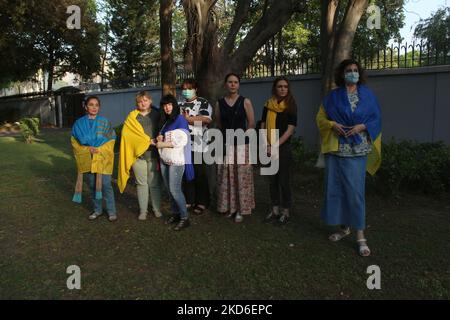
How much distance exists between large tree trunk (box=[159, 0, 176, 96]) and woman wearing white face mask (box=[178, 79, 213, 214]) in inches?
58.6

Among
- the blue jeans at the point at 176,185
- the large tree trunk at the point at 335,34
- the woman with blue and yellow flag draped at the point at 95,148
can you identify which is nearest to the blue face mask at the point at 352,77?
the blue jeans at the point at 176,185

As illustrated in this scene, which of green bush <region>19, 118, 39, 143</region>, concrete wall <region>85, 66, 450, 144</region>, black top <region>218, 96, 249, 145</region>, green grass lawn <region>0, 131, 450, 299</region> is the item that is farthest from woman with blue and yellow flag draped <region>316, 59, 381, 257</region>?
green bush <region>19, 118, 39, 143</region>

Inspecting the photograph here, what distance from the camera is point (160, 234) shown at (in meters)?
4.73

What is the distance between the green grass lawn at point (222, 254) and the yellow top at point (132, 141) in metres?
0.78

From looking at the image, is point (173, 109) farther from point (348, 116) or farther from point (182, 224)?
point (348, 116)

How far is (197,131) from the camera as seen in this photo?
5.18 metres

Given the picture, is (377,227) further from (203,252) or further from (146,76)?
(146,76)

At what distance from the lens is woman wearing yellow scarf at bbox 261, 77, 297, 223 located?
15.7 ft

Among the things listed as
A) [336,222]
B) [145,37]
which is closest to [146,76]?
[336,222]

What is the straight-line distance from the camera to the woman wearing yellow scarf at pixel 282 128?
4777 millimetres

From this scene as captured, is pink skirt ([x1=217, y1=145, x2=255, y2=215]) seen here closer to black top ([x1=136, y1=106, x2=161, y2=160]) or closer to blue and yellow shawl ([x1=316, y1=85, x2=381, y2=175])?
black top ([x1=136, y1=106, x2=161, y2=160])

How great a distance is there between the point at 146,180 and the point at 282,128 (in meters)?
1.76

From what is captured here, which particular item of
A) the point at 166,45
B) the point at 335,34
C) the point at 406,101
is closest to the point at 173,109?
the point at 166,45
